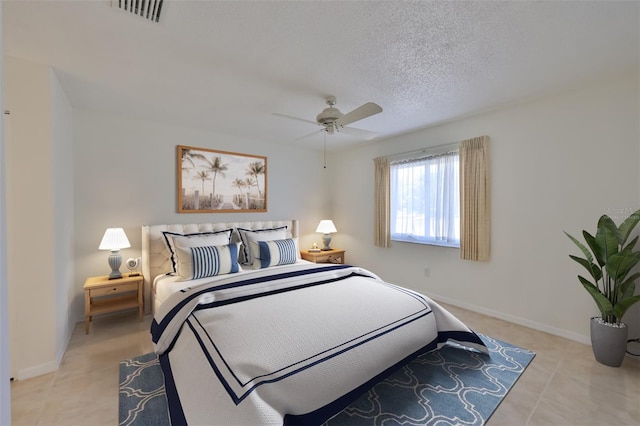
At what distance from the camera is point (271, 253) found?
3520mm

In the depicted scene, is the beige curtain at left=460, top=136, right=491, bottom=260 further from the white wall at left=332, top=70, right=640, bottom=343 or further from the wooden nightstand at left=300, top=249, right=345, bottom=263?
the wooden nightstand at left=300, top=249, right=345, bottom=263

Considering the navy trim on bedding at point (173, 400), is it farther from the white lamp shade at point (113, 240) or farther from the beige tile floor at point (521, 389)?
the white lamp shade at point (113, 240)

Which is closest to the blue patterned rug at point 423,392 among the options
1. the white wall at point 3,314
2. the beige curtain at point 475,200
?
the beige curtain at point 475,200

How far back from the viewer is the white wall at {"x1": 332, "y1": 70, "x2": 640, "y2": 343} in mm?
2527

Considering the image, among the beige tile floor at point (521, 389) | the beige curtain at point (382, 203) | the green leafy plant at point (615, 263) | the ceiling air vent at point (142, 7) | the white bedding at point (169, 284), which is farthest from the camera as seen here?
the beige curtain at point (382, 203)

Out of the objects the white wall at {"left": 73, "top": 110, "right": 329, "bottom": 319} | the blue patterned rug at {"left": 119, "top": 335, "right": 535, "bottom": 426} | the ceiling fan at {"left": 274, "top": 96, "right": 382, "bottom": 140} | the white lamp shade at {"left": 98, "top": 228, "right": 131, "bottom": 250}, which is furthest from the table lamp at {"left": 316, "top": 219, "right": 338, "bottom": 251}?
the white lamp shade at {"left": 98, "top": 228, "right": 131, "bottom": 250}

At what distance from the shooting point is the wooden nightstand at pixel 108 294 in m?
2.88

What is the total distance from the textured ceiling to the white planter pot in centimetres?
216

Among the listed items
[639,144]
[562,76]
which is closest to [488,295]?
[639,144]

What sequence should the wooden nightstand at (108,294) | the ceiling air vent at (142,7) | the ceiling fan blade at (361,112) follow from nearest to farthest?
the ceiling air vent at (142,7), the ceiling fan blade at (361,112), the wooden nightstand at (108,294)

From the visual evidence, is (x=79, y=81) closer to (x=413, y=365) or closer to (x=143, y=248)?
(x=143, y=248)

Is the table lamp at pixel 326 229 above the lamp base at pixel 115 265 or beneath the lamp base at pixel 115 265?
above

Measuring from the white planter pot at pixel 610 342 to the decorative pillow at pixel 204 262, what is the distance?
137 inches

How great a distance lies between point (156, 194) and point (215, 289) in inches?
82.7
